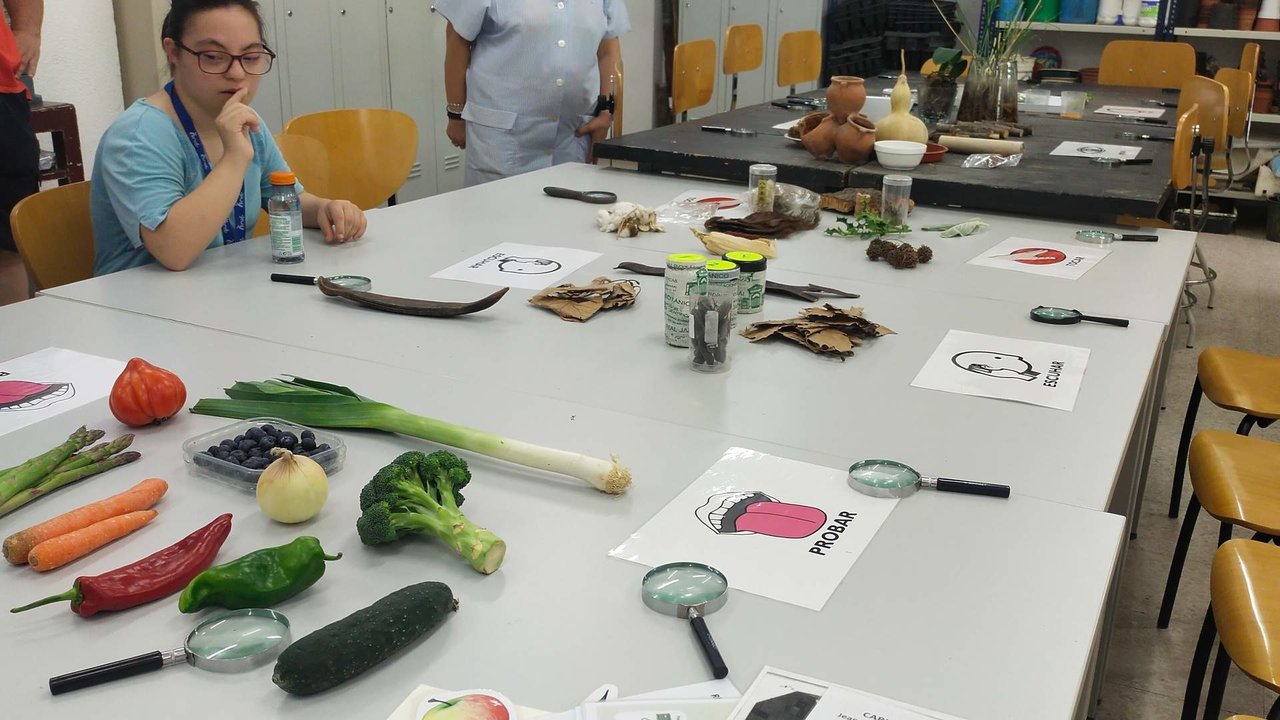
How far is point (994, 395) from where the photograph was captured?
4.67 feet

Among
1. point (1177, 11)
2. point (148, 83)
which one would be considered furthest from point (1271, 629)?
point (1177, 11)

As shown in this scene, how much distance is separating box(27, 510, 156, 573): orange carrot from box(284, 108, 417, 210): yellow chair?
Result: 6.44 feet

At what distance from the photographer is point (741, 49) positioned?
4.77 metres

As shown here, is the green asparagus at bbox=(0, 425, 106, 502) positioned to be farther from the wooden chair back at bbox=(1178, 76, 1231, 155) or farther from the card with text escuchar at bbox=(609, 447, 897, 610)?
the wooden chair back at bbox=(1178, 76, 1231, 155)

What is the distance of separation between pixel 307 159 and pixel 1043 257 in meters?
1.77

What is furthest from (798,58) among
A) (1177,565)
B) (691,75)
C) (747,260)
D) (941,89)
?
(747,260)

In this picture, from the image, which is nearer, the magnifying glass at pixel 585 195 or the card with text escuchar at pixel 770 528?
the card with text escuchar at pixel 770 528

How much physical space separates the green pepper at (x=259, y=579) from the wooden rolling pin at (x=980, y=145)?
7.99 ft

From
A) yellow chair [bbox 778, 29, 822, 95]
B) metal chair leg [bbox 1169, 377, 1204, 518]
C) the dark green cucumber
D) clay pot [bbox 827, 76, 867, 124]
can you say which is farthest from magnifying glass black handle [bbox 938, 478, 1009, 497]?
yellow chair [bbox 778, 29, 822, 95]

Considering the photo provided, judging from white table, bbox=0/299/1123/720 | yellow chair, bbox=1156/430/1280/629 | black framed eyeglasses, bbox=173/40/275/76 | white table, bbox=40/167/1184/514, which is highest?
black framed eyeglasses, bbox=173/40/275/76

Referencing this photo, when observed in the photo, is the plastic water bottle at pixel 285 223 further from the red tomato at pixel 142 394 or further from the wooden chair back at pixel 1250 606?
the wooden chair back at pixel 1250 606

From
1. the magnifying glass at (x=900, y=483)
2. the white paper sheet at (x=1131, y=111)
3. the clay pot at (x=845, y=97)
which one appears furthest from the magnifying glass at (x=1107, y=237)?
the white paper sheet at (x=1131, y=111)

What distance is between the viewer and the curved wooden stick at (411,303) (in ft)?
5.50

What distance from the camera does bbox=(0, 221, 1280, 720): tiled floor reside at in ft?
Answer: 6.68
